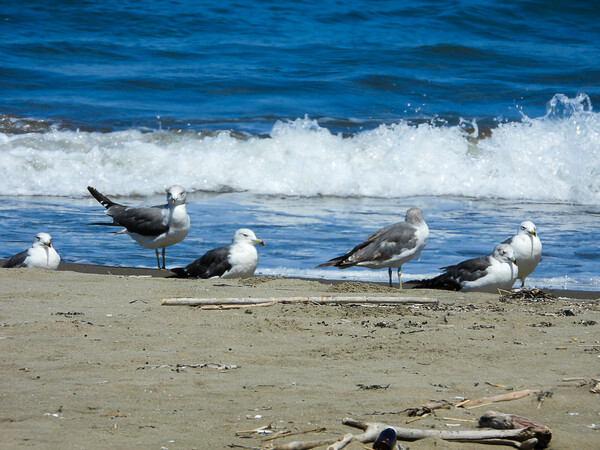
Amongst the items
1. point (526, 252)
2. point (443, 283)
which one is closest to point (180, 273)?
point (443, 283)

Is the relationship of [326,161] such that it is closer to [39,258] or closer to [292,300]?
[39,258]

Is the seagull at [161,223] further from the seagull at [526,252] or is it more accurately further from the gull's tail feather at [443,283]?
the seagull at [526,252]

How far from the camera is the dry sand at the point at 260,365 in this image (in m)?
2.89

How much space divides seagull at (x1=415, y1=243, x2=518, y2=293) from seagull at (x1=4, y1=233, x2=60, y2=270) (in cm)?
297

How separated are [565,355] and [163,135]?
10.6 metres

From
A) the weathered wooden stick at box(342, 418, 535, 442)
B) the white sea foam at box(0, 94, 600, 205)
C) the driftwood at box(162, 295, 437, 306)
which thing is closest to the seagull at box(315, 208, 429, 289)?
the driftwood at box(162, 295, 437, 306)

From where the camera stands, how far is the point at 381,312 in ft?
15.9

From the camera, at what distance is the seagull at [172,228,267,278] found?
686 centimetres

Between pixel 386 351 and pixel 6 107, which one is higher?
pixel 6 107

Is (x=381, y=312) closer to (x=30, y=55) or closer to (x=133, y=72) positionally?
(x=133, y=72)

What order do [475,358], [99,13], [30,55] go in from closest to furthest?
1. [475,358]
2. [30,55]
3. [99,13]

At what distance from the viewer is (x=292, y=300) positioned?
4.98 metres

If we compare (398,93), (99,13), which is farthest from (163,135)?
(99,13)

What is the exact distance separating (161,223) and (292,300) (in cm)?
313
